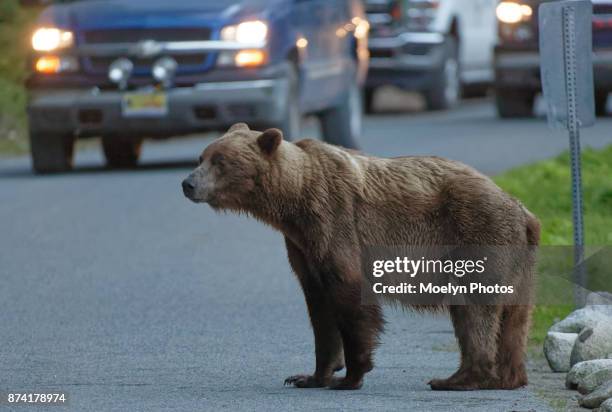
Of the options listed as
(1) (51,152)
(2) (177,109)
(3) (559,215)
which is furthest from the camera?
(1) (51,152)

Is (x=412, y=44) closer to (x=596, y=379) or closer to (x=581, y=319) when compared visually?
(x=581, y=319)

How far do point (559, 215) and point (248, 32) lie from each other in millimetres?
5197

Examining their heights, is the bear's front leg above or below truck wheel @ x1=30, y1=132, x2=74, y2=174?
above

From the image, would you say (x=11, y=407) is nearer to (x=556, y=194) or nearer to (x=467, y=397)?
(x=467, y=397)

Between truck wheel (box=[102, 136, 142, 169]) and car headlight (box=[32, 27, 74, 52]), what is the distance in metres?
1.93

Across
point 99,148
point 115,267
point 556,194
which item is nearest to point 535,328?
point 115,267

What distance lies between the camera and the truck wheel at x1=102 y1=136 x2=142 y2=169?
19.9 meters

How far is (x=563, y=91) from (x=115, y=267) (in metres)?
4.17

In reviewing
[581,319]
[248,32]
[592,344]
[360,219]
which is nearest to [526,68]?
[248,32]

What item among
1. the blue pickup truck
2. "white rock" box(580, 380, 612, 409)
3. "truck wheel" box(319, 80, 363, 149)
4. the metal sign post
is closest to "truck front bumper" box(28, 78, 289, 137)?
the blue pickup truck

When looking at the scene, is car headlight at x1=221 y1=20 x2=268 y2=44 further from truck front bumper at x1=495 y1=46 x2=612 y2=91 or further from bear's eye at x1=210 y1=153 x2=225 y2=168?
bear's eye at x1=210 y1=153 x2=225 y2=168

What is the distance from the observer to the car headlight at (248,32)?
698 inches

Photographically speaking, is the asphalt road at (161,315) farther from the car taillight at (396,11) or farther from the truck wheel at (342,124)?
the car taillight at (396,11)

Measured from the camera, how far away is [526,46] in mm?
23359
